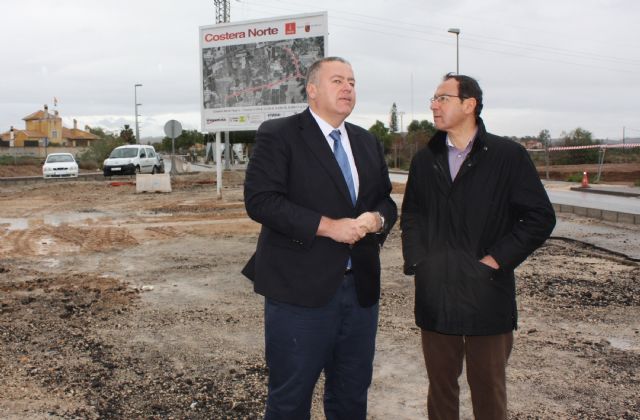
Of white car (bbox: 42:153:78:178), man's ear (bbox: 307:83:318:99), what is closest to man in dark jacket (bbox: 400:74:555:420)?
man's ear (bbox: 307:83:318:99)

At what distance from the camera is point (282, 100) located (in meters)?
15.9

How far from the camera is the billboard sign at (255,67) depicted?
15.4 metres

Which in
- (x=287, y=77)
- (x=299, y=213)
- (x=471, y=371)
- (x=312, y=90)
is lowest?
(x=471, y=371)

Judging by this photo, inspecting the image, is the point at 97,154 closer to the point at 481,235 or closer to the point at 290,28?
the point at 290,28

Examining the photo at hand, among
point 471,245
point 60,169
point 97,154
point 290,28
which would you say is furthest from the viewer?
point 97,154

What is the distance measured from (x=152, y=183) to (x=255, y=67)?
5.68m

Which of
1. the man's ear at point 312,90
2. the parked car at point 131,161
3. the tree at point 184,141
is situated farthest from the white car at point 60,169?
the tree at point 184,141

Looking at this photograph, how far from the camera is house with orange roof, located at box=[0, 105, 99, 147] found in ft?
335

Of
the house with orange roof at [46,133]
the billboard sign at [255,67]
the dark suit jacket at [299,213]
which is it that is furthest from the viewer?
the house with orange roof at [46,133]

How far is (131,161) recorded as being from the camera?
2741cm

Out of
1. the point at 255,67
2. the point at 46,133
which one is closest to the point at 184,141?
the point at 46,133

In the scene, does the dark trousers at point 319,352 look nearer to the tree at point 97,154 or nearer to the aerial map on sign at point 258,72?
the aerial map on sign at point 258,72

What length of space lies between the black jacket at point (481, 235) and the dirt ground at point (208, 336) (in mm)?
1003

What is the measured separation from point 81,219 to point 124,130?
7239 centimetres
